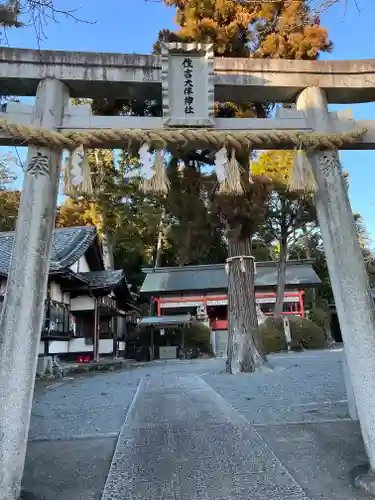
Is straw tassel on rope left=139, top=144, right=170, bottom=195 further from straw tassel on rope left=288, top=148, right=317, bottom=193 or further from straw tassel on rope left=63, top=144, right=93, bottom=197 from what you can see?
straw tassel on rope left=288, top=148, right=317, bottom=193

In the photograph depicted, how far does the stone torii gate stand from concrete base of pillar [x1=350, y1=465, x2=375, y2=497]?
0.11 metres

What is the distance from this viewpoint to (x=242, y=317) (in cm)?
1080

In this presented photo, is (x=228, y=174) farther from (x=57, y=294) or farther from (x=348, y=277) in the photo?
(x=57, y=294)

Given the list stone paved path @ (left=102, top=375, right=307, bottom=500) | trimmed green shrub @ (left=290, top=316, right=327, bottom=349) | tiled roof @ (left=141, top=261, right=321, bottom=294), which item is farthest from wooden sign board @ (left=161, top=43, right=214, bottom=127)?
tiled roof @ (left=141, top=261, right=321, bottom=294)

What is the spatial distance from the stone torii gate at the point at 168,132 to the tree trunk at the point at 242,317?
7473 mm

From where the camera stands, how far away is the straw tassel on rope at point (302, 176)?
133 inches

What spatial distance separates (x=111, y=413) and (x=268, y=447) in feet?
9.84

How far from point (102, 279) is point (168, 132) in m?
Answer: 14.7

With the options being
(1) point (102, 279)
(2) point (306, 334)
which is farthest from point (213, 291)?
(1) point (102, 279)

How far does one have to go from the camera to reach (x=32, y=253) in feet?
10.2

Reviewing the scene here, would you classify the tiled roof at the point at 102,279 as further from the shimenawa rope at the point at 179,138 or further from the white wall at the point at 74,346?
the shimenawa rope at the point at 179,138

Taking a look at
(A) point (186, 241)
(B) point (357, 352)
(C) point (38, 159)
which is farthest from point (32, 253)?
(A) point (186, 241)

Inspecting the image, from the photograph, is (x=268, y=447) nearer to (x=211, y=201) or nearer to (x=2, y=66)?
(x=2, y=66)

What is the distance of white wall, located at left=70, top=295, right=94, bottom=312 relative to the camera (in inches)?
648
